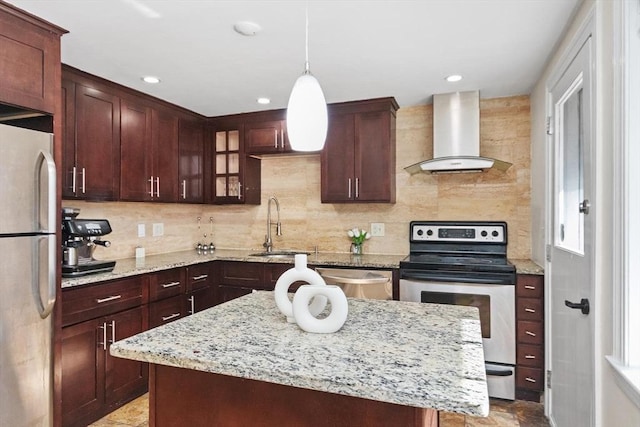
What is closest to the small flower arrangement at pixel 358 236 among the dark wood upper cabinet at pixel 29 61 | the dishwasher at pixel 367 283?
the dishwasher at pixel 367 283

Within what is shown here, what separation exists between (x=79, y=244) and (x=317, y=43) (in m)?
1.94

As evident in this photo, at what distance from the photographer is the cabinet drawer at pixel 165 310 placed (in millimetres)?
2850

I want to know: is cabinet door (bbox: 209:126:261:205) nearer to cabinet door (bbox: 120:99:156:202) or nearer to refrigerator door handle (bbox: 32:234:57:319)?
cabinet door (bbox: 120:99:156:202)

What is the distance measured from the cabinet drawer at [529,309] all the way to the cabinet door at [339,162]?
1562 millimetres

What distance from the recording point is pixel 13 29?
1.90 meters

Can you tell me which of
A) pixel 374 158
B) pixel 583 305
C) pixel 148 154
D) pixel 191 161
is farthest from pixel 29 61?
pixel 583 305

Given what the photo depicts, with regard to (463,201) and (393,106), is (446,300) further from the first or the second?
(393,106)

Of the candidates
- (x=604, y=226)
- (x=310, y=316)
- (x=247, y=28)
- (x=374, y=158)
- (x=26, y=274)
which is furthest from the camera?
(x=374, y=158)

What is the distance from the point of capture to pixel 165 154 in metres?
3.44

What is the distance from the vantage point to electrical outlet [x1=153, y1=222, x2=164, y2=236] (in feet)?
12.1

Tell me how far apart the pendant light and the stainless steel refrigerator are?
138 centimetres

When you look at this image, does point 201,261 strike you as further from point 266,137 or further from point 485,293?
point 485,293

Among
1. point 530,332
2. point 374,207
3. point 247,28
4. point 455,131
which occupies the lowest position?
point 530,332

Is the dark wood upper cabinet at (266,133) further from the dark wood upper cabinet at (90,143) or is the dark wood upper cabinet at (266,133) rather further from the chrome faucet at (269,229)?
the dark wood upper cabinet at (90,143)
